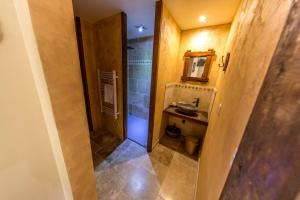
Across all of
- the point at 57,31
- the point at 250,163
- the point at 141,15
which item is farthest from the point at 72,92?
the point at 141,15

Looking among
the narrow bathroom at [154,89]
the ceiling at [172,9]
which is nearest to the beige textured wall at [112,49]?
the narrow bathroom at [154,89]

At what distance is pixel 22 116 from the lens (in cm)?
48

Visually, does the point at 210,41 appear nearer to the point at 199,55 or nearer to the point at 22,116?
the point at 199,55

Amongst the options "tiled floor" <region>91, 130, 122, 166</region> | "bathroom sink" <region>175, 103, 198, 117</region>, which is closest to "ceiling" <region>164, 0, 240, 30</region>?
"bathroom sink" <region>175, 103, 198, 117</region>

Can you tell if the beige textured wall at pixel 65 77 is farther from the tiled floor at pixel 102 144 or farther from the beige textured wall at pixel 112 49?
the beige textured wall at pixel 112 49

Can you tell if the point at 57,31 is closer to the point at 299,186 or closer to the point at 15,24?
the point at 15,24

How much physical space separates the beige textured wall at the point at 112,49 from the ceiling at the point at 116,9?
0.11m

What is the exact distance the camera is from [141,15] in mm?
1695

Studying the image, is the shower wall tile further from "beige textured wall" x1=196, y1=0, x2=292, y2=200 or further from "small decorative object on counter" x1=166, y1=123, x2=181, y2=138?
"beige textured wall" x1=196, y1=0, x2=292, y2=200

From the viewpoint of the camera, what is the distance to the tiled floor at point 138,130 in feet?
7.35

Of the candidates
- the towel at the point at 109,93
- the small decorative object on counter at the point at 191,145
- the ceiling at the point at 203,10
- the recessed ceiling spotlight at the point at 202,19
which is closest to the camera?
the ceiling at the point at 203,10

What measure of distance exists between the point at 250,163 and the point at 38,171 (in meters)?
0.93

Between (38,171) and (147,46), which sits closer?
(38,171)

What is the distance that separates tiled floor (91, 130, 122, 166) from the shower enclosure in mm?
347
